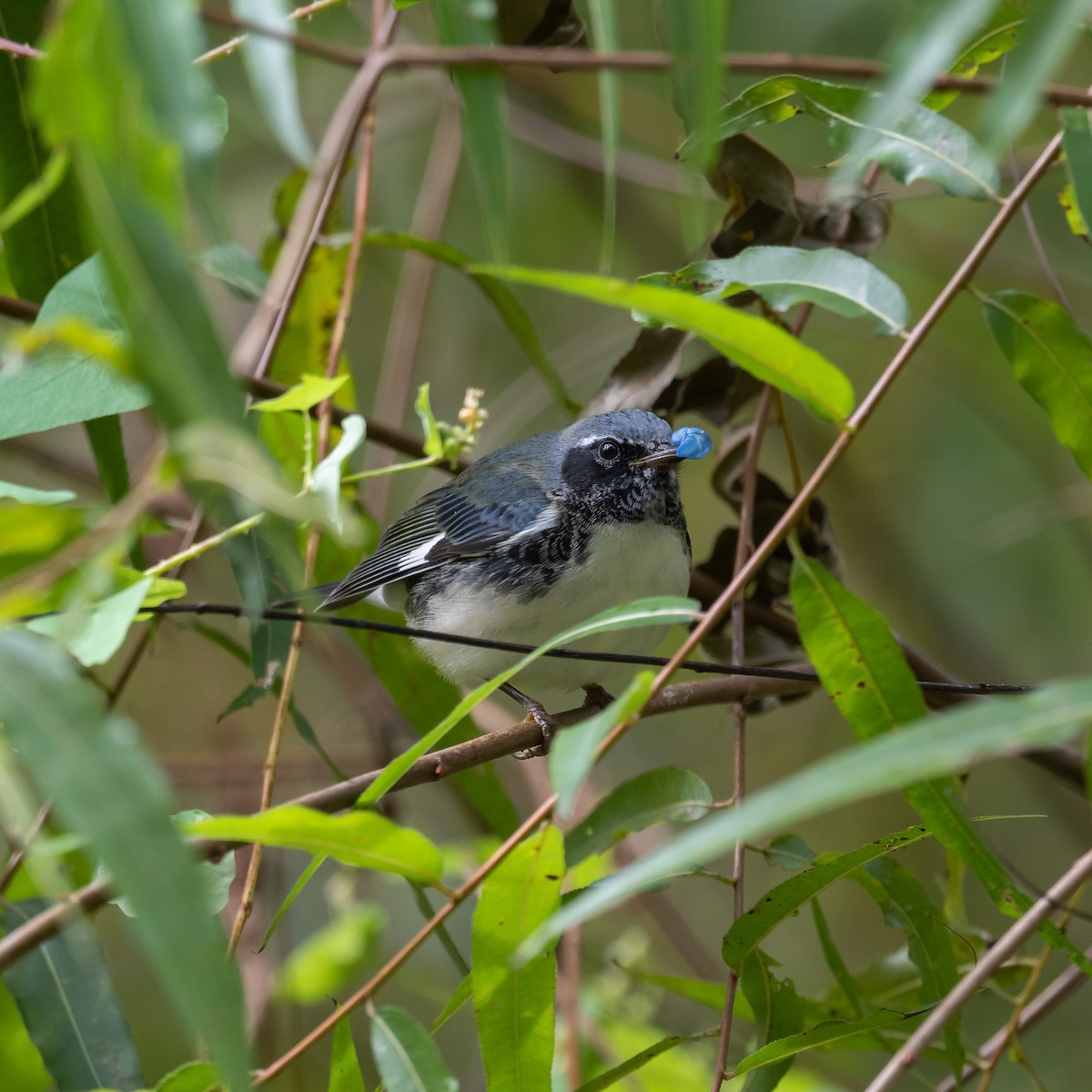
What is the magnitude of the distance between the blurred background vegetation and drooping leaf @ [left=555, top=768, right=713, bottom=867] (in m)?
2.37

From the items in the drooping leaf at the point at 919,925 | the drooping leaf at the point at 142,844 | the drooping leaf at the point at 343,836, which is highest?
the drooping leaf at the point at 142,844

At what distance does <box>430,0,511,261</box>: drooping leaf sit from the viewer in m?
1.36

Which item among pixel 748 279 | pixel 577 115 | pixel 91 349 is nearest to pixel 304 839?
pixel 91 349

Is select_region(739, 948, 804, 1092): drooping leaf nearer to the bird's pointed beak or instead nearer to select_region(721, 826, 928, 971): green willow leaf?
select_region(721, 826, 928, 971): green willow leaf

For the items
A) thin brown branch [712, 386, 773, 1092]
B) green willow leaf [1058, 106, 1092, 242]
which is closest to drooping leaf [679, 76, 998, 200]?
green willow leaf [1058, 106, 1092, 242]

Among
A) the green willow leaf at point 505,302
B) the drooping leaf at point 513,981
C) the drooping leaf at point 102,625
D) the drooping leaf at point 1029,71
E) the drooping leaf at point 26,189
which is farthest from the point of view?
the green willow leaf at point 505,302

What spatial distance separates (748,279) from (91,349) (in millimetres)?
1172

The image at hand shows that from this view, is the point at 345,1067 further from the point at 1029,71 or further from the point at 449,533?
the point at 449,533

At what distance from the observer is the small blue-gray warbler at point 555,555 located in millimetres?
2951

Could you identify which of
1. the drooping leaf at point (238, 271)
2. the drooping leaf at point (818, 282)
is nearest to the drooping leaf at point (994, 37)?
the drooping leaf at point (818, 282)

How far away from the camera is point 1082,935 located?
210 inches

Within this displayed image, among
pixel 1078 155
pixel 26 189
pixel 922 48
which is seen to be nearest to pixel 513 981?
pixel 922 48

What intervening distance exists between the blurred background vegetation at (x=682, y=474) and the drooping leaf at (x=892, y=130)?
218 cm

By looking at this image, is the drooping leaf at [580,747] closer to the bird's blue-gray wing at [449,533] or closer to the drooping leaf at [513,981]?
the drooping leaf at [513,981]
